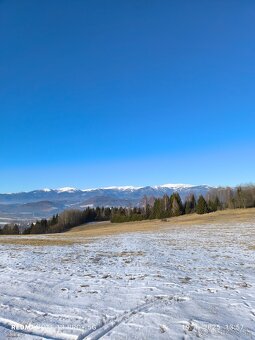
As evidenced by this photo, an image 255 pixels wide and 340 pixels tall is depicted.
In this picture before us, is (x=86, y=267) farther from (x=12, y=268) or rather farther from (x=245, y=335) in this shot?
(x=245, y=335)

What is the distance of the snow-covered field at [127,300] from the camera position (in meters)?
7.54

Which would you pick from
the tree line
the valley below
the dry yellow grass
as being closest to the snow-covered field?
the valley below

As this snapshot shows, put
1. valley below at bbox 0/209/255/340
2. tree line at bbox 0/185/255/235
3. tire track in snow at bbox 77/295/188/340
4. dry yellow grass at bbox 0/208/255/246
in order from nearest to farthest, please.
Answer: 1. tire track in snow at bbox 77/295/188/340
2. valley below at bbox 0/209/255/340
3. dry yellow grass at bbox 0/208/255/246
4. tree line at bbox 0/185/255/235

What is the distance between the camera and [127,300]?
391 inches

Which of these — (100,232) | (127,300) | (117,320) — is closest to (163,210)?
(100,232)

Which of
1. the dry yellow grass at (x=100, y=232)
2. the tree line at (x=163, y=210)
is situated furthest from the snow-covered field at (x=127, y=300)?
the tree line at (x=163, y=210)

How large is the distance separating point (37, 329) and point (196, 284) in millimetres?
6573

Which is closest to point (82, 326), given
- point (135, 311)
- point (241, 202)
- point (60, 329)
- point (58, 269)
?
point (60, 329)

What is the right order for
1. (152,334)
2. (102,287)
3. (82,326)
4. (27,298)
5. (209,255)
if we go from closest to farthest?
(152,334) → (82,326) → (27,298) → (102,287) → (209,255)

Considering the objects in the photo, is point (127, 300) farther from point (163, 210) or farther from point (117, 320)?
point (163, 210)

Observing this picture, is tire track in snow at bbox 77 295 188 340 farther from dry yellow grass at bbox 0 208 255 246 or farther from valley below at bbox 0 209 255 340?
dry yellow grass at bbox 0 208 255 246

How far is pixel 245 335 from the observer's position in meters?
7.32

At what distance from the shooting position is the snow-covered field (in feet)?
24.7

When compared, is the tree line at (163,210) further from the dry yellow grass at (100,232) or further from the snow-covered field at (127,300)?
the snow-covered field at (127,300)
